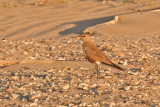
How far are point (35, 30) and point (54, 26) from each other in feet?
2.19

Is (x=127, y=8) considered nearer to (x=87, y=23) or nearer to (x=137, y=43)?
(x=87, y=23)

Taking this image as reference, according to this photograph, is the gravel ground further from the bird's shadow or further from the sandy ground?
the bird's shadow

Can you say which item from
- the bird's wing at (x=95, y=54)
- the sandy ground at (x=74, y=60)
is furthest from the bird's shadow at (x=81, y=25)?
the bird's wing at (x=95, y=54)

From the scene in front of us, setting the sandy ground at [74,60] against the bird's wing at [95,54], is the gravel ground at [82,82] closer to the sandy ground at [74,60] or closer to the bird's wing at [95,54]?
the sandy ground at [74,60]

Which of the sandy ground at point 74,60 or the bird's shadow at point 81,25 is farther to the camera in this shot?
the bird's shadow at point 81,25

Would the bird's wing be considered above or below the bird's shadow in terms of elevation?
above

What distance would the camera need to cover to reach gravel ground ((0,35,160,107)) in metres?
3.53

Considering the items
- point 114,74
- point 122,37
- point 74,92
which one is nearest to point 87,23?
point 122,37

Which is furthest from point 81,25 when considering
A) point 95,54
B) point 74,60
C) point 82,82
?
point 82,82

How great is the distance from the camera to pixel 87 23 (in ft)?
32.6

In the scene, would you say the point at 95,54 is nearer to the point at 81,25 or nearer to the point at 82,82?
the point at 82,82

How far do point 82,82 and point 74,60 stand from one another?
1.62 meters

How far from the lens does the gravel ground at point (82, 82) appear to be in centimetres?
353

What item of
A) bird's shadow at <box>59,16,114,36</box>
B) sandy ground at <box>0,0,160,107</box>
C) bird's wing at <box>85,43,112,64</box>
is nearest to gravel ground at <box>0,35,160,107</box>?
sandy ground at <box>0,0,160,107</box>
